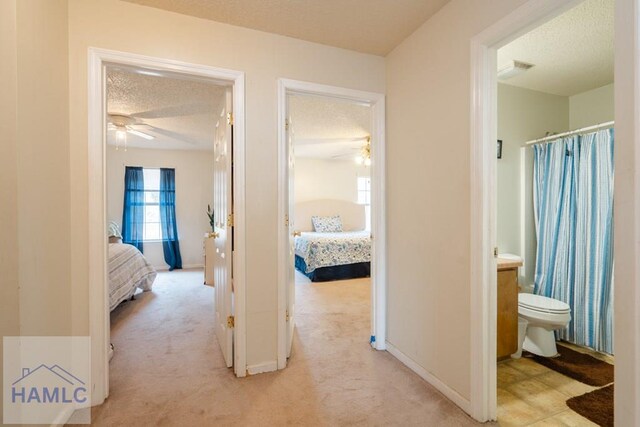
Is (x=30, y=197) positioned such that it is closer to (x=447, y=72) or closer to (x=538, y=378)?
(x=447, y=72)

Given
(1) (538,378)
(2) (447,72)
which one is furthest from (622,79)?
(1) (538,378)

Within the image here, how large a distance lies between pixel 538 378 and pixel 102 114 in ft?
11.1

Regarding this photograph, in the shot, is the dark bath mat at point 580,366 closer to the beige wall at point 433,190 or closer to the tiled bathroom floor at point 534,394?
the tiled bathroom floor at point 534,394

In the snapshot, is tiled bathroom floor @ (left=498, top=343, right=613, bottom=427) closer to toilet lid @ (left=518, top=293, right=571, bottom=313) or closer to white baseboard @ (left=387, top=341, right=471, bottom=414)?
white baseboard @ (left=387, top=341, right=471, bottom=414)

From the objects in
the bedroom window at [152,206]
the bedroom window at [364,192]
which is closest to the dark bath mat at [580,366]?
the bedroom window at [364,192]

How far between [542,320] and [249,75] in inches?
113

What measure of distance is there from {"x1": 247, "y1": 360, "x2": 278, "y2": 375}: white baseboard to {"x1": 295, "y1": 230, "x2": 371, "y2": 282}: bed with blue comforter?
2561 millimetres

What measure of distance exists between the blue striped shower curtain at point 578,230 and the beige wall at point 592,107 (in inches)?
21.2

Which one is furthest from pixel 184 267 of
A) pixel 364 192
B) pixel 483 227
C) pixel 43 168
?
pixel 483 227

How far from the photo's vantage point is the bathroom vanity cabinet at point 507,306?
2.07 meters

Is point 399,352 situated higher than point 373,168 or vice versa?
point 373,168

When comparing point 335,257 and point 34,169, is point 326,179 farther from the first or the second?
point 34,169

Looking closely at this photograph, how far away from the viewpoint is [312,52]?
2209mm

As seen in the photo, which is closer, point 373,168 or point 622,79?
point 622,79
